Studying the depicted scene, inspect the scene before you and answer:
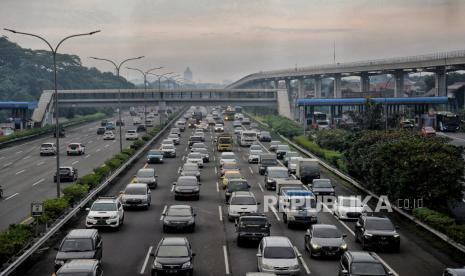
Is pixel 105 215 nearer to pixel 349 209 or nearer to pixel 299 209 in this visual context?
pixel 299 209

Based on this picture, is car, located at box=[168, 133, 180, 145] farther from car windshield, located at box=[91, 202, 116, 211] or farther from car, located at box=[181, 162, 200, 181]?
car windshield, located at box=[91, 202, 116, 211]

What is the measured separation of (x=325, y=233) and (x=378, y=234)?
105 inches

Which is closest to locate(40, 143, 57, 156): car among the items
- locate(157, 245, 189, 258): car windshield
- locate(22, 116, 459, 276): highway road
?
locate(22, 116, 459, 276): highway road

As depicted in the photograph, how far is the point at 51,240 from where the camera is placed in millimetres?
34156

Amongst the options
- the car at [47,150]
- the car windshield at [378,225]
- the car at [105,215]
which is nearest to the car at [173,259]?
the car at [105,215]

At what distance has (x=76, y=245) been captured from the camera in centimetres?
2820

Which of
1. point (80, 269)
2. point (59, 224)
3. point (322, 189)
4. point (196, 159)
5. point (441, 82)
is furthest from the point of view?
point (441, 82)

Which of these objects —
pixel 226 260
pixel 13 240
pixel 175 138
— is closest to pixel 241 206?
pixel 226 260

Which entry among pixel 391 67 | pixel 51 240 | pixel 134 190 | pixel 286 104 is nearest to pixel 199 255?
pixel 51 240

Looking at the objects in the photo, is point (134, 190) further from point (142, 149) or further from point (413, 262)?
point (142, 149)

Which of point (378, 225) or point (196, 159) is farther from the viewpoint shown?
point (196, 159)

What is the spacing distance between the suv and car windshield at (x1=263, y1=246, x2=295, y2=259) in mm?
6355

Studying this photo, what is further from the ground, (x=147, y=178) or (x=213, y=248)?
(x=147, y=178)

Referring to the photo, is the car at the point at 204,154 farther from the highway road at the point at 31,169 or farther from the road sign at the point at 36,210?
the road sign at the point at 36,210
